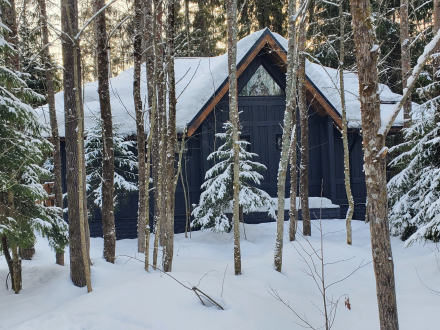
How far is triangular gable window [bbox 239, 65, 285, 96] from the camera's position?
44.0 ft

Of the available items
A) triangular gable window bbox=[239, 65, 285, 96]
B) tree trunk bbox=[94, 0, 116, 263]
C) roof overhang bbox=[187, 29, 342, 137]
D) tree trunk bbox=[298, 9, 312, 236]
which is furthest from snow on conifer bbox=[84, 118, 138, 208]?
tree trunk bbox=[298, 9, 312, 236]

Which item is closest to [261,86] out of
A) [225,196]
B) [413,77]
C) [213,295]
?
[225,196]

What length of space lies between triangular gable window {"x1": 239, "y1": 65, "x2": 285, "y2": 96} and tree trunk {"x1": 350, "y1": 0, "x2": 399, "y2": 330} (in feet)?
31.4

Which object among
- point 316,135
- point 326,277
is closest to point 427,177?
point 326,277

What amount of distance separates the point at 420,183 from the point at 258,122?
6.15 metres

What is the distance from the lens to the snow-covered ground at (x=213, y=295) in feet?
14.2

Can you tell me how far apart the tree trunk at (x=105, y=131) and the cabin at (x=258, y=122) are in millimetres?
4860

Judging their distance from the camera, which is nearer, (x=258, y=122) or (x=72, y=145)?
(x=72, y=145)

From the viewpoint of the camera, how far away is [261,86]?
1349cm

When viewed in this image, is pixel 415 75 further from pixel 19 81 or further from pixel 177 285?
pixel 19 81

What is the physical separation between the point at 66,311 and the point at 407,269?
665 centimetres

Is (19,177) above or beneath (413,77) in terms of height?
beneath

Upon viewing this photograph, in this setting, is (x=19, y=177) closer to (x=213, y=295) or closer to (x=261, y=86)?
(x=213, y=295)

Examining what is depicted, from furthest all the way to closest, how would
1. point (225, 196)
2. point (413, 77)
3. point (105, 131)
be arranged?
point (225, 196) < point (105, 131) < point (413, 77)
